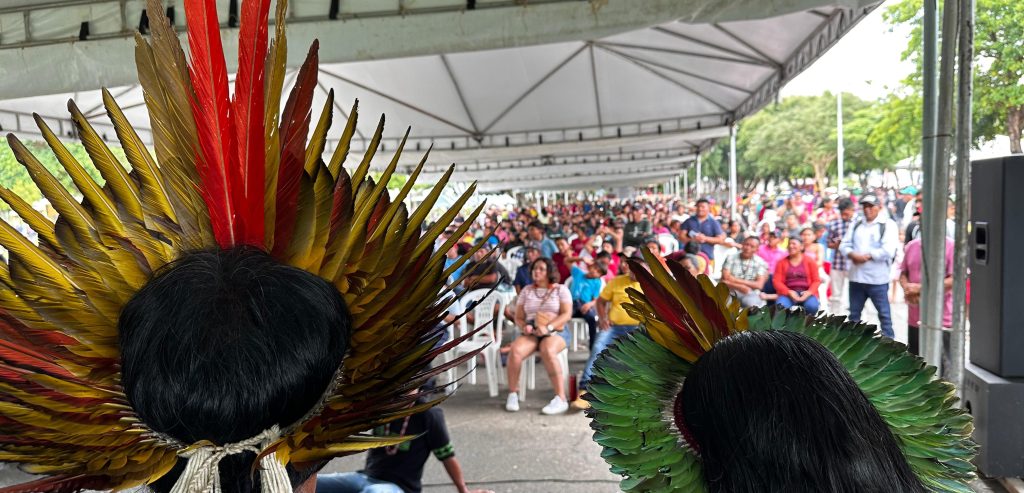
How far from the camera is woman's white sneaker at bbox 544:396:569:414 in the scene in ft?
19.0

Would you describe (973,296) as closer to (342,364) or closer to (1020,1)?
(342,364)

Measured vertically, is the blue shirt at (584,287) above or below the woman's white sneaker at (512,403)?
above

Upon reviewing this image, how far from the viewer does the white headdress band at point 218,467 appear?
786mm

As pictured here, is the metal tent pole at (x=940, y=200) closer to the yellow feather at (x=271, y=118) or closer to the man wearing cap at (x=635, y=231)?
the man wearing cap at (x=635, y=231)

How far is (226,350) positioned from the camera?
0.76m

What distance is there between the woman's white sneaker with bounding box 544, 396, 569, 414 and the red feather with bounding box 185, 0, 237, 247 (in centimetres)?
516

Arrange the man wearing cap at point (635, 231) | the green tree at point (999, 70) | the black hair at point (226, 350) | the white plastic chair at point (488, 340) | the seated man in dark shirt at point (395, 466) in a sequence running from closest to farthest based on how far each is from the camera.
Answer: the black hair at point (226, 350), the seated man in dark shirt at point (395, 466), the white plastic chair at point (488, 340), the man wearing cap at point (635, 231), the green tree at point (999, 70)

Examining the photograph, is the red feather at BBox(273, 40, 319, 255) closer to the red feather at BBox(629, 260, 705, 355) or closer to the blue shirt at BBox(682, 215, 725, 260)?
the red feather at BBox(629, 260, 705, 355)

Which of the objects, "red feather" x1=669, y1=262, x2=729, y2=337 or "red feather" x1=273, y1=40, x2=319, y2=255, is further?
"red feather" x1=669, y1=262, x2=729, y2=337

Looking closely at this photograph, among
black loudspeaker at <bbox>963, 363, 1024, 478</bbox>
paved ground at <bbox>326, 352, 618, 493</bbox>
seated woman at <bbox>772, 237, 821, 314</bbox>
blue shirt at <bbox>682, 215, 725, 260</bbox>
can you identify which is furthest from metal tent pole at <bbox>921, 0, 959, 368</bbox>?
blue shirt at <bbox>682, 215, 725, 260</bbox>

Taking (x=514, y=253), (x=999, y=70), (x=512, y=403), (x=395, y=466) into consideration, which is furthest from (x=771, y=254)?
(x=999, y=70)

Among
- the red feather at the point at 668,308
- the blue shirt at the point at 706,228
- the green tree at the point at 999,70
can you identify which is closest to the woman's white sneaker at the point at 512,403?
the blue shirt at the point at 706,228

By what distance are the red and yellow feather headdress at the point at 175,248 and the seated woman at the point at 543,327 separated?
5068mm

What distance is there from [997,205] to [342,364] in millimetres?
4126
